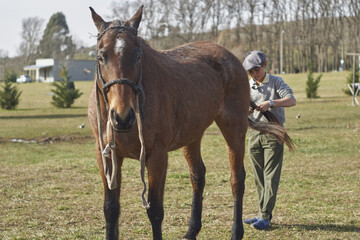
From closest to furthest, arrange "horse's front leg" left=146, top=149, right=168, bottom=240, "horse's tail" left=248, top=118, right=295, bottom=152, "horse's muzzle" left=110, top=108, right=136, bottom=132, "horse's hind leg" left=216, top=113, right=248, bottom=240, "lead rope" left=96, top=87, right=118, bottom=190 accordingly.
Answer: "horse's muzzle" left=110, top=108, right=136, bottom=132 < "lead rope" left=96, top=87, right=118, bottom=190 < "horse's front leg" left=146, top=149, right=168, bottom=240 < "horse's hind leg" left=216, top=113, right=248, bottom=240 < "horse's tail" left=248, top=118, right=295, bottom=152

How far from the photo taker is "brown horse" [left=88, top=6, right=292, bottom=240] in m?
3.64

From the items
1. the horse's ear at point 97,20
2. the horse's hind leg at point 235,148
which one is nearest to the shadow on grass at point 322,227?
the horse's hind leg at point 235,148

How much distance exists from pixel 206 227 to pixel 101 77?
2748mm

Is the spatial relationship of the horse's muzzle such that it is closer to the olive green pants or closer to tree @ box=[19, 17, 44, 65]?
the olive green pants

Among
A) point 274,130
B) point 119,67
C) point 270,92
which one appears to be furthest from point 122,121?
point 270,92

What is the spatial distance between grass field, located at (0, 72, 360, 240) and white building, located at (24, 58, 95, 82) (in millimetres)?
64542

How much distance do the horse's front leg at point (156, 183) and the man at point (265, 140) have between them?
1.86m

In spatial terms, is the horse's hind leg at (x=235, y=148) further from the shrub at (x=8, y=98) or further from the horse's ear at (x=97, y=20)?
the shrub at (x=8, y=98)

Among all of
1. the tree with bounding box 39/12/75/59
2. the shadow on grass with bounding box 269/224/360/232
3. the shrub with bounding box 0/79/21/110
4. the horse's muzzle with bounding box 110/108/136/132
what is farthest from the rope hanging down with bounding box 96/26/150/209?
the tree with bounding box 39/12/75/59

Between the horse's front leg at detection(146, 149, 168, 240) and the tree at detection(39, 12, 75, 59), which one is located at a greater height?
the tree at detection(39, 12, 75, 59)

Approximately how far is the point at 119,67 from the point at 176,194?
4.26 metres

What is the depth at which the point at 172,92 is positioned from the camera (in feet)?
14.6

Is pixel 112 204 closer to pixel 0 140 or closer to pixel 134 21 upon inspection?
pixel 134 21

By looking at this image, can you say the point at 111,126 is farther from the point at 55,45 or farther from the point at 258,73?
the point at 55,45
